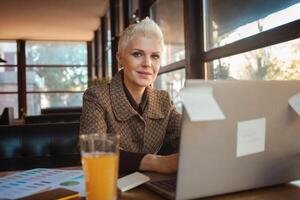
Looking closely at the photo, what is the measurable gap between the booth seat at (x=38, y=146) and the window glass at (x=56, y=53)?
8.52 meters

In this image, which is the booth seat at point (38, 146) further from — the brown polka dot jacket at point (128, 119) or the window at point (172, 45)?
the window at point (172, 45)

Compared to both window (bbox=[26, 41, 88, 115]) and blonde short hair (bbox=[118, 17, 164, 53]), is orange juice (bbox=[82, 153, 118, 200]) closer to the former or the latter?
blonde short hair (bbox=[118, 17, 164, 53])

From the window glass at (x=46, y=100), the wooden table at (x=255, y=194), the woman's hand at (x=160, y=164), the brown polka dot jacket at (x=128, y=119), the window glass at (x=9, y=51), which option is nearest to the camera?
the wooden table at (x=255, y=194)

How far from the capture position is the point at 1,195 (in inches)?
27.6

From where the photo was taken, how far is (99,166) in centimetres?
59

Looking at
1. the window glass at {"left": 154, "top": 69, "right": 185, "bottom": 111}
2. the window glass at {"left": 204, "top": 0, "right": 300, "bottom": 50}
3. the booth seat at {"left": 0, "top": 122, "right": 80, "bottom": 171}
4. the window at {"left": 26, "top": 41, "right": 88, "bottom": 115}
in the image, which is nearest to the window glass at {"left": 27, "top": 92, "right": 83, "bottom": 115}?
the window at {"left": 26, "top": 41, "right": 88, "bottom": 115}

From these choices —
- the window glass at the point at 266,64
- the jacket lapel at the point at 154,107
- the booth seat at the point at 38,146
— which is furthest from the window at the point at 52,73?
the jacket lapel at the point at 154,107

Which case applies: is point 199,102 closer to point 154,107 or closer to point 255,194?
point 255,194

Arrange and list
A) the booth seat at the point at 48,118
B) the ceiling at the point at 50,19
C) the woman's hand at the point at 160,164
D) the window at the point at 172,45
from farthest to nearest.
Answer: the ceiling at the point at 50,19 < the booth seat at the point at 48,118 < the window at the point at 172,45 < the woman's hand at the point at 160,164

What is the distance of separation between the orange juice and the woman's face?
1.96ft

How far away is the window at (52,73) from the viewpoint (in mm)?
9617

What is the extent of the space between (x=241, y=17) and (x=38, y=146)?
1276mm

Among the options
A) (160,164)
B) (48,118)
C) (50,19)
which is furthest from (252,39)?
(50,19)

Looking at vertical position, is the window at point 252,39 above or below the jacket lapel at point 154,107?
above
